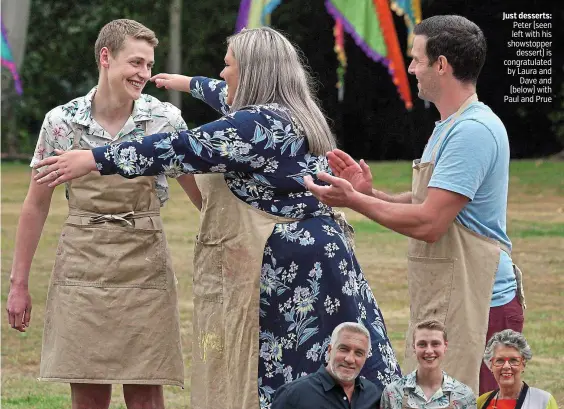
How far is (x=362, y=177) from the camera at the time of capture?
3.50 meters

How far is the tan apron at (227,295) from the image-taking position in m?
3.54

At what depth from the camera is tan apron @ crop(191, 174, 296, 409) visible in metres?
3.54

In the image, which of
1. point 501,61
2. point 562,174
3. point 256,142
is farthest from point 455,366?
point 501,61

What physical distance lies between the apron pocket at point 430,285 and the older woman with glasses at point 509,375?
0.18m

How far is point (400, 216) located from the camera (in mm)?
3252

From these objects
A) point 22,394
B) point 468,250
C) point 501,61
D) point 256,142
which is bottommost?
point 22,394

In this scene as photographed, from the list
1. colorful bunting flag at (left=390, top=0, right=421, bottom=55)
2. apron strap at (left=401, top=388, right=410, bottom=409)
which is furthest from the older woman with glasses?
colorful bunting flag at (left=390, top=0, right=421, bottom=55)

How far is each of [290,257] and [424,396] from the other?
57 centimetres

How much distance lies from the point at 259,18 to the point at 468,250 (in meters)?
16.8

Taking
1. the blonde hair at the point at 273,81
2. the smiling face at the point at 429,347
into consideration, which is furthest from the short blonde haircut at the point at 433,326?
the blonde hair at the point at 273,81

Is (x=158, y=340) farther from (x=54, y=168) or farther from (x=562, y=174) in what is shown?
(x=562, y=174)

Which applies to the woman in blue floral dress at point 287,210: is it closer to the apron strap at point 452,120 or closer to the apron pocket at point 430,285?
the apron pocket at point 430,285

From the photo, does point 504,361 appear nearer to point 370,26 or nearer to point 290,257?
point 290,257

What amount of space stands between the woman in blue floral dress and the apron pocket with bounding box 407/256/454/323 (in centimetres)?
21
